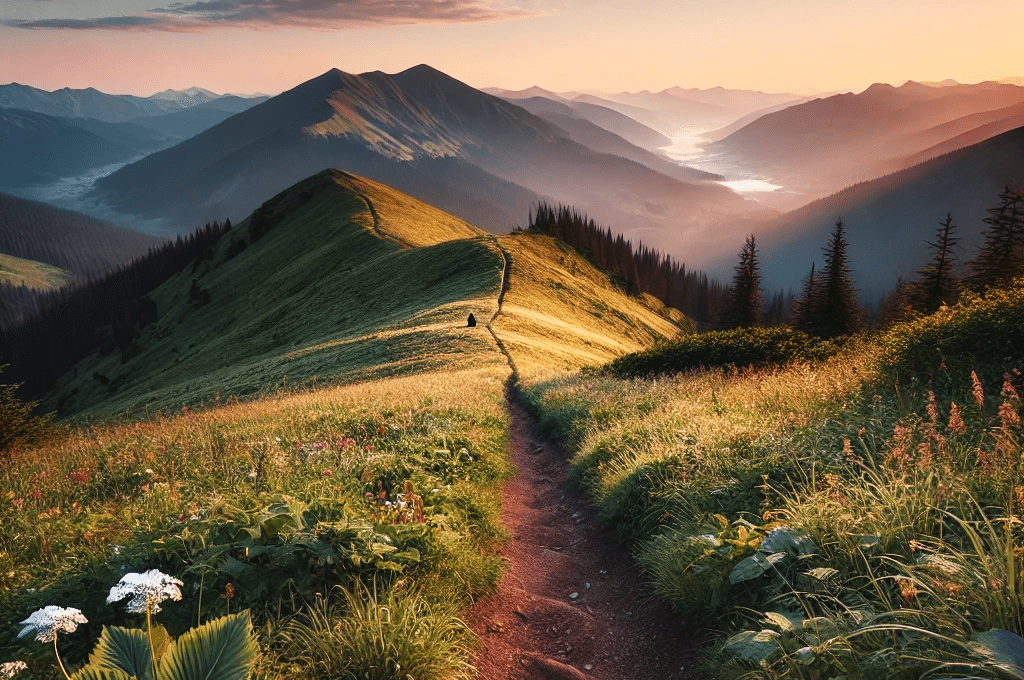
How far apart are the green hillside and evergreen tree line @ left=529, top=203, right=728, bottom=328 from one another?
20513 millimetres

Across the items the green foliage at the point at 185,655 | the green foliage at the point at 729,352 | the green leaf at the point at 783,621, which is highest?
the green foliage at the point at 185,655

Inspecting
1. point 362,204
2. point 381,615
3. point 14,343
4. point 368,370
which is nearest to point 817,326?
point 368,370

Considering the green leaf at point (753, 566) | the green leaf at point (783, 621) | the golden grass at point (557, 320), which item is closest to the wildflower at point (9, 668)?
the green leaf at point (783, 621)

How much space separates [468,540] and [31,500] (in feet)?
18.5

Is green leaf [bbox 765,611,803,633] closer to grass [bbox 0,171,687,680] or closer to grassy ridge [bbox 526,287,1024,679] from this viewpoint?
grassy ridge [bbox 526,287,1024,679]

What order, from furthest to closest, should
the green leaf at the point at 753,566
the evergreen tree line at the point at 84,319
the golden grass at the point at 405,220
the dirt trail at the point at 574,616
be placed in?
the evergreen tree line at the point at 84,319 < the golden grass at the point at 405,220 < the dirt trail at the point at 574,616 < the green leaf at the point at 753,566

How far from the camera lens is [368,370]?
97.2 ft

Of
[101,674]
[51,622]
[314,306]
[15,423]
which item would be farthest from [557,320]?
[101,674]

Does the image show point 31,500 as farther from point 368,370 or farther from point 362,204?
point 362,204

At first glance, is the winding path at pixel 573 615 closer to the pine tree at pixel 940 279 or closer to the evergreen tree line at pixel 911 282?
the evergreen tree line at pixel 911 282

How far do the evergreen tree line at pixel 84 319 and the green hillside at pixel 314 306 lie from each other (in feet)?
75.5

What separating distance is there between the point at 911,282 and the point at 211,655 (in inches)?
2887

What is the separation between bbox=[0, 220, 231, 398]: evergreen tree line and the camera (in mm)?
125875

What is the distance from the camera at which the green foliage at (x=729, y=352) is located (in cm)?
1958
